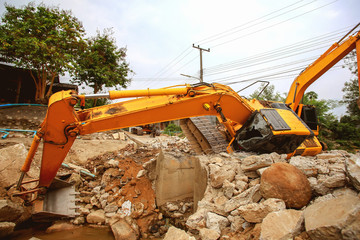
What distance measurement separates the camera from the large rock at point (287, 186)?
1.96 m

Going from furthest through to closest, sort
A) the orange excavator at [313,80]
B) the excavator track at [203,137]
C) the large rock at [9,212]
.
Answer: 1. the excavator track at [203,137]
2. the orange excavator at [313,80]
3. the large rock at [9,212]

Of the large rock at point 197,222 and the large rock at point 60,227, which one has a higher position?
the large rock at point 197,222

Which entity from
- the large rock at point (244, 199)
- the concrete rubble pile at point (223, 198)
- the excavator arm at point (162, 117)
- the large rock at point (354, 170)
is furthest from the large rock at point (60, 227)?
the large rock at point (354, 170)

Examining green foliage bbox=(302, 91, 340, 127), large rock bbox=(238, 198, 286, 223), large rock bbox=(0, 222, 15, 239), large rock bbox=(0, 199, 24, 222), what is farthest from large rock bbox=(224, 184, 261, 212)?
green foliage bbox=(302, 91, 340, 127)

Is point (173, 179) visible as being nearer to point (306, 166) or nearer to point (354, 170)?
point (306, 166)

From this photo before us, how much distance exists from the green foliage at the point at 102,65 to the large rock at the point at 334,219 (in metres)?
14.9

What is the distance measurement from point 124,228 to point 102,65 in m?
13.9

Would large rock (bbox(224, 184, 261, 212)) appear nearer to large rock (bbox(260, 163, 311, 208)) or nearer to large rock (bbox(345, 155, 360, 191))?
large rock (bbox(260, 163, 311, 208))

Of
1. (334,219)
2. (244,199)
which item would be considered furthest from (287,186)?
(334,219)

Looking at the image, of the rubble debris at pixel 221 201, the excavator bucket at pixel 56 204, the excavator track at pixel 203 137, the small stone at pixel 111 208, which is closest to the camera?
the rubble debris at pixel 221 201

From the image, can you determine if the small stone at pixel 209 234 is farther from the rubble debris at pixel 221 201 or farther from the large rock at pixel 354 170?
the large rock at pixel 354 170

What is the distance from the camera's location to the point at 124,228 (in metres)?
3.39

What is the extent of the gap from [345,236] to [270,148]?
2742 millimetres

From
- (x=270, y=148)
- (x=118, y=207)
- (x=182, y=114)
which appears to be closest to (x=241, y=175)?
(x=270, y=148)
